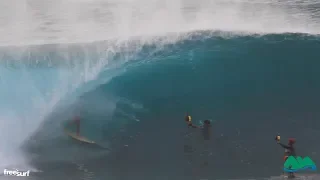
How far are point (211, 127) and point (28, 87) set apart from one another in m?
1.82

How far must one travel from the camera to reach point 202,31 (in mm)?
3438

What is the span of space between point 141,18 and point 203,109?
1.06m

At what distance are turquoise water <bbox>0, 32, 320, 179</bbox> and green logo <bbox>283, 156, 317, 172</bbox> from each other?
0.05 metres

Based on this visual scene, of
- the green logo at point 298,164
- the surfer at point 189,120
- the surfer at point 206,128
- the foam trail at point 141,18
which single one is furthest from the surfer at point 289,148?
the foam trail at point 141,18

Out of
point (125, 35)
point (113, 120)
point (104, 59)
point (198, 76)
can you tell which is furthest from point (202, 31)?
point (113, 120)

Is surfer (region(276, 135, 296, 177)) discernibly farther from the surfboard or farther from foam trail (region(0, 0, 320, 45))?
the surfboard

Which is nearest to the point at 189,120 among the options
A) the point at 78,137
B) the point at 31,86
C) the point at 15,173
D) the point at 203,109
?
the point at 203,109

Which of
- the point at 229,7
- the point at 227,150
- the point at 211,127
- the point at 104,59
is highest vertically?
the point at 229,7

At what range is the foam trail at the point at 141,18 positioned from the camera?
Answer: 3439 millimetres

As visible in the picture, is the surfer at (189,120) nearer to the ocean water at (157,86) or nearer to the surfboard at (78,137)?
the ocean water at (157,86)

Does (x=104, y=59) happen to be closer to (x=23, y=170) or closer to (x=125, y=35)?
(x=125, y=35)

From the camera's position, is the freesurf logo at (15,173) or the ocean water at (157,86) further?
the freesurf logo at (15,173)

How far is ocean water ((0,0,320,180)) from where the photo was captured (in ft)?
11.1

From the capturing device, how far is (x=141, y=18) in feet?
11.4
